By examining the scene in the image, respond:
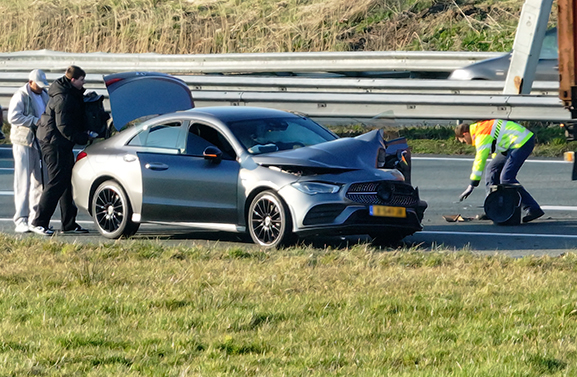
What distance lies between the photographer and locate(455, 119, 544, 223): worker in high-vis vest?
11.7 m

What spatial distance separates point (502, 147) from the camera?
469 inches

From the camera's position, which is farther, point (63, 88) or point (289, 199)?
point (63, 88)

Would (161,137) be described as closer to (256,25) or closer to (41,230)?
(41,230)

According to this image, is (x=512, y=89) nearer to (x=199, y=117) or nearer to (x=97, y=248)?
(x=199, y=117)

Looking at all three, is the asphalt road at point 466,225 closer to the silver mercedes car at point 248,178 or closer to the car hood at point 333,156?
the silver mercedes car at point 248,178

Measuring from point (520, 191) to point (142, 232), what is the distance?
4501mm

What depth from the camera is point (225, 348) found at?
6141 mm

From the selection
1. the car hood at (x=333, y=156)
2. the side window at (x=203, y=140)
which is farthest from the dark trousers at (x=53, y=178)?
the car hood at (x=333, y=156)

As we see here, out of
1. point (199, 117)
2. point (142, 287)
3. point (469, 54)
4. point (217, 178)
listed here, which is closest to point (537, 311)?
point (142, 287)

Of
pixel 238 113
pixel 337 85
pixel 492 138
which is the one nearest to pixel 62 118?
pixel 238 113

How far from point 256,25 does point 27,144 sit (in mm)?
17428

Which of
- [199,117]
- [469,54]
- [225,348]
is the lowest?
[225,348]

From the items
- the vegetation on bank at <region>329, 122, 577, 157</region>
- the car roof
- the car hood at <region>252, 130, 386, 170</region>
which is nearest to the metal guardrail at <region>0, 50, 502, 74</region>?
the vegetation on bank at <region>329, 122, 577, 157</region>

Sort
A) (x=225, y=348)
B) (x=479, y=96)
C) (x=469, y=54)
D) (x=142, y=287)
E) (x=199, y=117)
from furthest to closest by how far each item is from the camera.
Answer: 1. (x=469, y=54)
2. (x=479, y=96)
3. (x=199, y=117)
4. (x=142, y=287)
5. (x=225, y=348)
